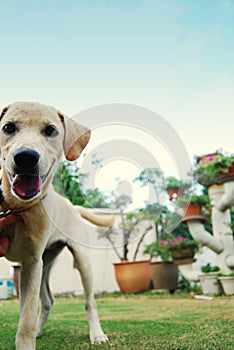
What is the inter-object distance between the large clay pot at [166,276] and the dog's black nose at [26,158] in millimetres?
6711

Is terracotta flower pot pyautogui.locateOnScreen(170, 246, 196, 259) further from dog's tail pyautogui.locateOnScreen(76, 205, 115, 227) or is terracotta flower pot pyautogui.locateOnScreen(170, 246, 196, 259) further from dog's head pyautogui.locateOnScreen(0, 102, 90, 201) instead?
dog's head pyautogui.locateOnScreen(0, 102, 90, 201)

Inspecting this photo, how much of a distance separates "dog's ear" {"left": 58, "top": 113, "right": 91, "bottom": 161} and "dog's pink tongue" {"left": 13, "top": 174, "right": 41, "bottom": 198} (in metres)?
0.42

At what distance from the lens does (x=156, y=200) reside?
338 centimetres

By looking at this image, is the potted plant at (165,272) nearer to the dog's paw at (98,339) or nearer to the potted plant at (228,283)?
the potted plant at (228,283)

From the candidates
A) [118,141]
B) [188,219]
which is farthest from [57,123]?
[188,219]

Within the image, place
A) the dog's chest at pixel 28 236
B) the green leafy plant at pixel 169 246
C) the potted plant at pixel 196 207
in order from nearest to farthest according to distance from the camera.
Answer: the dog's chest at pixel 28 236
the potted plant at pixel 196 207
the green leafy plant at pixel 169 246

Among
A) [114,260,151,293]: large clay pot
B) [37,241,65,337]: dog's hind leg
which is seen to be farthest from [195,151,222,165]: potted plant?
[37,241,65,337]: dog's hind leg

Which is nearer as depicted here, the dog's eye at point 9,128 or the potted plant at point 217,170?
the dog's eye at point 9,128

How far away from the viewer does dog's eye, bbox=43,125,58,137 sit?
2160mm

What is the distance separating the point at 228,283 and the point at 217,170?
68.6 inches

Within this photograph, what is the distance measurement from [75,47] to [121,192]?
224 centimetres

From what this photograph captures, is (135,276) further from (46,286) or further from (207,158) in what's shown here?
(46,286)

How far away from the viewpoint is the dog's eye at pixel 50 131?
2.16 meters

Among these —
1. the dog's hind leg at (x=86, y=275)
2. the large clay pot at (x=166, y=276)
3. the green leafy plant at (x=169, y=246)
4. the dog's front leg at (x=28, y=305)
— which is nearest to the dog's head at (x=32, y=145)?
the dog's front leg at (x=28, y=305)
